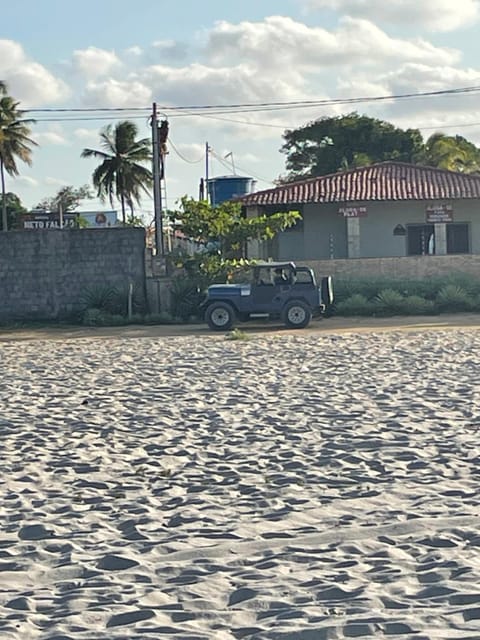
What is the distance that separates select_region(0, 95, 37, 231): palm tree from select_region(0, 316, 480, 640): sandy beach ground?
42.2m

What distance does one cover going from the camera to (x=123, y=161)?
187 ft

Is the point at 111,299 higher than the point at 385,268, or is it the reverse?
the point at 385,268

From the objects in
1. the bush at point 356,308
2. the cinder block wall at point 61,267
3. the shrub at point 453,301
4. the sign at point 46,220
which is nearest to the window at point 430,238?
the shrub at point 453,301

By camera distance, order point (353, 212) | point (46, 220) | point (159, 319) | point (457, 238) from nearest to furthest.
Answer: point (159, 319), point (353, 212), point (457, 238), point (46, 220)

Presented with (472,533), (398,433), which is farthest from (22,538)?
(398,433)

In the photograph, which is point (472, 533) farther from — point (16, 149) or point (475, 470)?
point (16, 149)

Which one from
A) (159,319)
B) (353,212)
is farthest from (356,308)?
(353,212)

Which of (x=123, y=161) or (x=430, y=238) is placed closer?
(x=430, y=238)

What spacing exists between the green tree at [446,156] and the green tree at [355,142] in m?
1.07

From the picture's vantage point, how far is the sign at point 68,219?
180 ft

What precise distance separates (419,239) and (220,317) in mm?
14345

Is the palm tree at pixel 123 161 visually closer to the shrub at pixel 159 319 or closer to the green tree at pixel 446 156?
the green tree at pixel 446 156

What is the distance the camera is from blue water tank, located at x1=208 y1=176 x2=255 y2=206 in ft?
159

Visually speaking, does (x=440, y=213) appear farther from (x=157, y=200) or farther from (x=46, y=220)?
(x=46, y=220)
